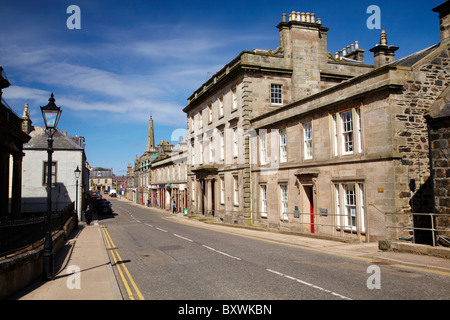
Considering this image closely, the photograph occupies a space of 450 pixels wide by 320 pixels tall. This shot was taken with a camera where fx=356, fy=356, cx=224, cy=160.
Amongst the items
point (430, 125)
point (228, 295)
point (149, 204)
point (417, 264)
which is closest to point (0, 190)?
point (228, 295)

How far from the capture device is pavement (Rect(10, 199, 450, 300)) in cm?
866

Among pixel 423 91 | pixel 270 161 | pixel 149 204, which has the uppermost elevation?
pixel 423 91

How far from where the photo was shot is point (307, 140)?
2102 cm

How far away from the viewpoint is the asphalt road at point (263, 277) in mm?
8102

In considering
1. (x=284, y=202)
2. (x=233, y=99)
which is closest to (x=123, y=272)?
(x=284, y=202)

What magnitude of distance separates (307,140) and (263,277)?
497 inches

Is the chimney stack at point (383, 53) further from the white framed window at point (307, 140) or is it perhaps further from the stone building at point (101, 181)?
the stone building at point (101, 181)

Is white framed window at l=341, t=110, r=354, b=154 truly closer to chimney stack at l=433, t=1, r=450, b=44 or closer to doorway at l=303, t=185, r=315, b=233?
doorway at l=303, t=185, r=315, b=233

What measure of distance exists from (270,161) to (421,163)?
1075 cm

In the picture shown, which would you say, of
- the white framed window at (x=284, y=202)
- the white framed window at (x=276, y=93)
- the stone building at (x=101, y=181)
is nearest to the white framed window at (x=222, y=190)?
the white framed window at (x=276, y=93)

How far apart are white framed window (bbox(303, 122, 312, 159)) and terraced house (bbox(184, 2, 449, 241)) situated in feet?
0.20
